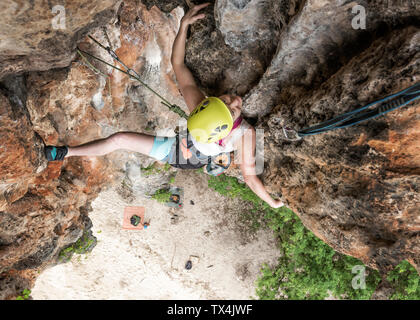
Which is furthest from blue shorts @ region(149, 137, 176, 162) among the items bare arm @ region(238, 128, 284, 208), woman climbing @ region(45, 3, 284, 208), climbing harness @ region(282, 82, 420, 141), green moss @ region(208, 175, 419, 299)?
green moss @ region(208, 175, 419, 299)

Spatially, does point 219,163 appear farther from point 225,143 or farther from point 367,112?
point 367,112

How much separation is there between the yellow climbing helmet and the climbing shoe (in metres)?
1.58

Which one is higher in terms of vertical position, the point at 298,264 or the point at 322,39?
the point at 322,39

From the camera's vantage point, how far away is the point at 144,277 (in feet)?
23.4

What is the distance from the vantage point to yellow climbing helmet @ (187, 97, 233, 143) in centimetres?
295

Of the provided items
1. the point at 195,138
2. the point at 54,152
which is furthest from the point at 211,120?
the point at 54,152

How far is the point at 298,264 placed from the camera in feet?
20.7

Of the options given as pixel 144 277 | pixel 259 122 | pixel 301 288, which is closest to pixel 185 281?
pixel 144 277

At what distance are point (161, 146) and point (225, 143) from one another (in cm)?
90

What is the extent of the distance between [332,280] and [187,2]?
5919 millimetres

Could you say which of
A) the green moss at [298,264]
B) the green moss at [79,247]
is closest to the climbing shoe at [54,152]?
the green moss at [79,247]

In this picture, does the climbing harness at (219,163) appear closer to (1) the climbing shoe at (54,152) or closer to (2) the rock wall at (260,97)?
(2) the rock wall at (260,97)

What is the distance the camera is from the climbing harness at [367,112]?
1697 millimetres

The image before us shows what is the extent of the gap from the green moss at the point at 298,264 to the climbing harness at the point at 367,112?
12.9ft
